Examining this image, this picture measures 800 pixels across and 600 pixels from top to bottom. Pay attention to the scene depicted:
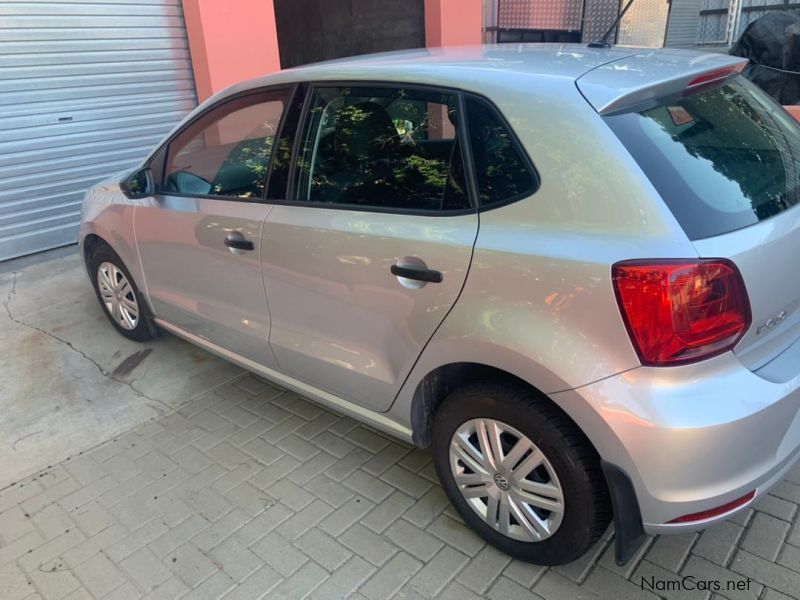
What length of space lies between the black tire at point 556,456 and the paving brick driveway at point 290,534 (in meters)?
0.16

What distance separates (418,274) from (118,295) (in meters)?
2.66

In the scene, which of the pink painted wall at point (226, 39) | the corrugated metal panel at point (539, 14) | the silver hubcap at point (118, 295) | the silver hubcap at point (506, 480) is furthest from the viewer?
the corrugated metal panel at point (539, 14)

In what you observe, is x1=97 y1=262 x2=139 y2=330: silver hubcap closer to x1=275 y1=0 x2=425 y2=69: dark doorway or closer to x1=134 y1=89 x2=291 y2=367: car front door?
x1=134 y1=89 x2=291 y2=367: car front door

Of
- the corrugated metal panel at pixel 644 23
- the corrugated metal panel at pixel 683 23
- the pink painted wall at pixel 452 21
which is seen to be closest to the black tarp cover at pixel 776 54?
the corrugated metal panel at pixel 644 23

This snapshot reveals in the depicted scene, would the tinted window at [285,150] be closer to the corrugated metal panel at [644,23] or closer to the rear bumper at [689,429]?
the rear bumper at [689,429]

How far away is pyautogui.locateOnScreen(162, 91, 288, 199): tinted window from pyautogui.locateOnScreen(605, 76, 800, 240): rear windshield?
5.26 feet

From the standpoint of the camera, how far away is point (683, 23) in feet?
43.6

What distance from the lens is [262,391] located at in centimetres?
355

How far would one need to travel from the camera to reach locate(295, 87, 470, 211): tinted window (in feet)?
7.23

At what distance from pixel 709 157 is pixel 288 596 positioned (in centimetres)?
207

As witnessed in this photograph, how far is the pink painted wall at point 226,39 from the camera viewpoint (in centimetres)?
630

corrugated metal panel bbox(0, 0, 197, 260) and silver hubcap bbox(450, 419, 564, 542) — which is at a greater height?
corrugated metal panel bbox(0, 0, 197, 260)

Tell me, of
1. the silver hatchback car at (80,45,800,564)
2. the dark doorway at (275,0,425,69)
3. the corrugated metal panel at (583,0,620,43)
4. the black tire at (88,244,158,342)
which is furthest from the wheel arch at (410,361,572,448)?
the corrugated metal panel at (583,0,620,43)

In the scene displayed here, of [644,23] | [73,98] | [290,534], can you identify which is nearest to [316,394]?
[290,534]
